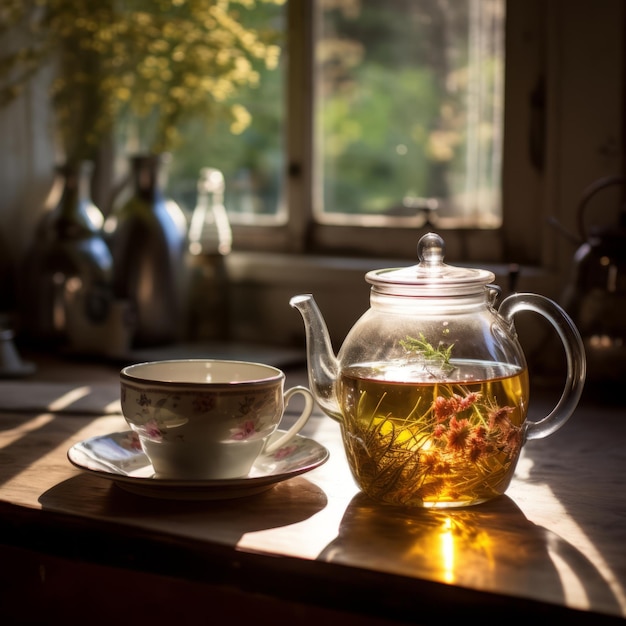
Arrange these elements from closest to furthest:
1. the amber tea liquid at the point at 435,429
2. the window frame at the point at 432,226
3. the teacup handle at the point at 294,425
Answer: the amber tea liquid at the point at 435,429, the teacup handle at the point at 294,425, the window frame at the point at 432,226

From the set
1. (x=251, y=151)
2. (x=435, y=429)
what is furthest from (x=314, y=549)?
(x=251, y=151)

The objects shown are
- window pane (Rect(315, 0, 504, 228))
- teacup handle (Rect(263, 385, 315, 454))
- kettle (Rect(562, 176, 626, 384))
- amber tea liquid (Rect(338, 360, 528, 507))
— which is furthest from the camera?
window pane (Rect(315, 0, 504, 228))

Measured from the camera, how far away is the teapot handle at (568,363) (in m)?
0.91

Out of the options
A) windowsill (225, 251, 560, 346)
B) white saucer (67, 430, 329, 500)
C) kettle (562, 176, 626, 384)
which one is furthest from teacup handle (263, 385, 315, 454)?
windowsill (225, 251, 560, 346)

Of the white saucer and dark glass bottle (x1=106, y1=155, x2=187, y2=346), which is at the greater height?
dark glass bottle (x1=106, y1=155, x2=187, y2=346)

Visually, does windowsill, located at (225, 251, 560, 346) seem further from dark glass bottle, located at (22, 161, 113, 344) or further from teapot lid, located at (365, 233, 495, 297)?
teapot lid, located at (365, 233, 495, 297)

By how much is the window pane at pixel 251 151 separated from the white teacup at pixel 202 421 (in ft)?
4.12

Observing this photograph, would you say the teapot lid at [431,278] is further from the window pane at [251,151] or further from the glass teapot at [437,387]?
the window pane at [251,151]

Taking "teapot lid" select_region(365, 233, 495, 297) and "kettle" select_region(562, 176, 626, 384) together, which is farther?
"kettle" select_region(562, 176, 626, 384)

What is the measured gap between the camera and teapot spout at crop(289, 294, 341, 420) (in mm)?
965

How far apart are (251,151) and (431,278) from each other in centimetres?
137

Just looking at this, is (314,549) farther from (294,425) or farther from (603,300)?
(603,300)

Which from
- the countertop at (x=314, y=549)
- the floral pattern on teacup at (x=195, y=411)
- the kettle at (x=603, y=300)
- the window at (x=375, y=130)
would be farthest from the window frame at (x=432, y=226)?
the floral pattern on teacup at (x=195, y=411)

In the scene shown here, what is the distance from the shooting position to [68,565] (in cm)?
99
